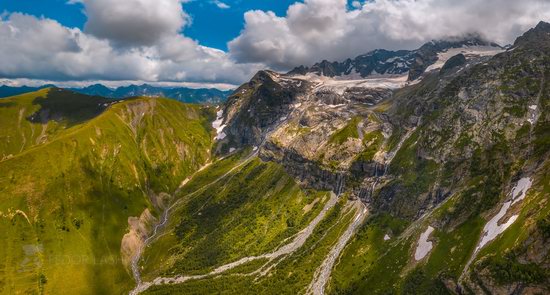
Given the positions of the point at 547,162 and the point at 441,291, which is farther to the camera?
the point at 547,162

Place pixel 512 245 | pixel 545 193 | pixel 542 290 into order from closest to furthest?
pixel 542 290, pixel 512 245, pixel 545 193

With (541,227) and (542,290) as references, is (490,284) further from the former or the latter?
(541,227)

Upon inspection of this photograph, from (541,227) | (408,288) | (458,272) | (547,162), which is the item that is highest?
(547,162)

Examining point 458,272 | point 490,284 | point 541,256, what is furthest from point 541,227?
point 458,272

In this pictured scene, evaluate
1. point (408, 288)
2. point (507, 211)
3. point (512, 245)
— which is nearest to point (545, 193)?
point (507, 211)

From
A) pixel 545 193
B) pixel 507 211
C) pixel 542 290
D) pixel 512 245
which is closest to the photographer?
pixel 542 290

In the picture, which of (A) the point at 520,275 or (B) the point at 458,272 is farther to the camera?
(B) the point at 458,272

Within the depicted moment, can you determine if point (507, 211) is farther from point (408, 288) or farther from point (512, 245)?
point (408, 288)

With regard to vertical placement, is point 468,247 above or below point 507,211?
below

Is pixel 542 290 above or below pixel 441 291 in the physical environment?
above
